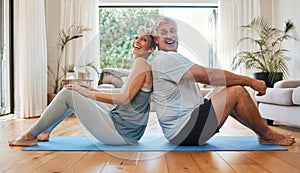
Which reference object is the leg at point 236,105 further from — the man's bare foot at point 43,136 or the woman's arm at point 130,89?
the man's bare foot at point 43,136

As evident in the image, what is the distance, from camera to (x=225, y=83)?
2104 millimetres

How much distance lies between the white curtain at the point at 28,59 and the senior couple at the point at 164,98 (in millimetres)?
2722

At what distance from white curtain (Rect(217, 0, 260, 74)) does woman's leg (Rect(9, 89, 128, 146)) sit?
4218mm

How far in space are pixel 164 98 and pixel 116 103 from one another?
28 cm

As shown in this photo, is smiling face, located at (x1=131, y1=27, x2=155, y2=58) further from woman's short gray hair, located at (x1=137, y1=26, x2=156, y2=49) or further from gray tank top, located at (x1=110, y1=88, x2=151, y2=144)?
gray tank top, located at (x1=110, y1=88, x2=151, y2=144)

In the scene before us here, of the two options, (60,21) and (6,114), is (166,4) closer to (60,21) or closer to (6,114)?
(60,21)

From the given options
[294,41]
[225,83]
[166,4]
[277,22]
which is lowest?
[225,83]

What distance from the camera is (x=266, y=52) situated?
5.72 m

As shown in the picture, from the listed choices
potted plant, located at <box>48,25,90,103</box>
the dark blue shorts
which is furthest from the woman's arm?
potted plant, located at <box>48,25,90,103</box>

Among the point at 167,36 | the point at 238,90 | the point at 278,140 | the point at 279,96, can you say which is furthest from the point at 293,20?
the point at 167,36

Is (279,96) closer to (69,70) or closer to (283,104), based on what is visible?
(283,104)

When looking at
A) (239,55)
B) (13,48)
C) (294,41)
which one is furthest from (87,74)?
(294,41)

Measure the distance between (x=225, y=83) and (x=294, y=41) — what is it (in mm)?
3507

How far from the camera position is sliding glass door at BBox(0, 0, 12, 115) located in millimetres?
4977
